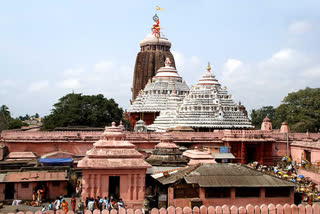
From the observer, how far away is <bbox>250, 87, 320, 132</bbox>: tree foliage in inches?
2223

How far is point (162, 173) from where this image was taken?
23.2 meters

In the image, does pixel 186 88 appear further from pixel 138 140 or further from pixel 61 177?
pixel 61 177

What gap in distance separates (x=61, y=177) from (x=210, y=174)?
856 centimetres

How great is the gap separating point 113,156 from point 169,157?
6.02 m

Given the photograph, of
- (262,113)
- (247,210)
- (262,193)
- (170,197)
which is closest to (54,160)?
(170,197)

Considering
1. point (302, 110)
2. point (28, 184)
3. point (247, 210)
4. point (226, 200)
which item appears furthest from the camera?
point (302, 110)

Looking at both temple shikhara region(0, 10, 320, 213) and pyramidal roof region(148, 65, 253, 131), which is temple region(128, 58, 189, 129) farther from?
pyramidal roof region(148, 65, 253, 131)

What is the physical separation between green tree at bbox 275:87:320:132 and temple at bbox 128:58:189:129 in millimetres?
14524

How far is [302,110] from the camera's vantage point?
58.8 metres

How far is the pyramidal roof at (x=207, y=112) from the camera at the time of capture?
4534 cm

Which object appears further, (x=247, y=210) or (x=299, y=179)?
(x=299, y=179)

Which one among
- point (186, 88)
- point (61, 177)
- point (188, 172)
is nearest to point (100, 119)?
point (186, 88)

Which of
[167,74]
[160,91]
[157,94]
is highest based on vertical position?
[167,74]

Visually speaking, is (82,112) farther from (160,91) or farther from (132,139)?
(132,139)
